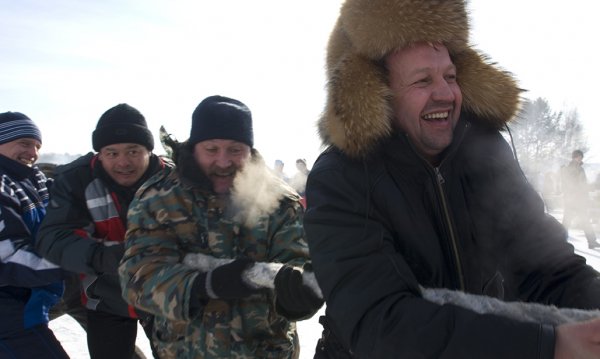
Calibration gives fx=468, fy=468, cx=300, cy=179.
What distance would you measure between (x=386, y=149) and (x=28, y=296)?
2.29 meters

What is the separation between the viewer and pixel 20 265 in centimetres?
258

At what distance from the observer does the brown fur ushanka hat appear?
1.45 metres

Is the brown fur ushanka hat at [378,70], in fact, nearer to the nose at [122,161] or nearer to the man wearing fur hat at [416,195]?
the man wearing fur hat at [416,195]

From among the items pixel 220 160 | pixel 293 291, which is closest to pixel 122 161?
pixel 220 160

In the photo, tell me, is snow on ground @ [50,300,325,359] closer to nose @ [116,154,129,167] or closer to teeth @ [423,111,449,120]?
nose @ [116,154,129,167]

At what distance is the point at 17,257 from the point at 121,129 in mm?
955

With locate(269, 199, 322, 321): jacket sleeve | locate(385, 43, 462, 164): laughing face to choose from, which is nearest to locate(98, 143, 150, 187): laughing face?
locate(269, 199, 322, 321): jacket sleeve

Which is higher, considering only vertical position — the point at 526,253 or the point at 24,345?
the point at 526,253

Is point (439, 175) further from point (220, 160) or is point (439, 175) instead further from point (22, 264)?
point (22, 264)

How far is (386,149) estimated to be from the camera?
1.44 m

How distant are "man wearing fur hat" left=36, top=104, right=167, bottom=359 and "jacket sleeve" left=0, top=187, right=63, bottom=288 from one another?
7cm

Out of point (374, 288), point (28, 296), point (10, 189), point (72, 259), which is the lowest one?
point (28, 296)

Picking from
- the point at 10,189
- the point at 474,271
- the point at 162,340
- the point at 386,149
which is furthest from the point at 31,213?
the point at 474,271

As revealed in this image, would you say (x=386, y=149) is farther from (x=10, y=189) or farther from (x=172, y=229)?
(x=10, y=189)
